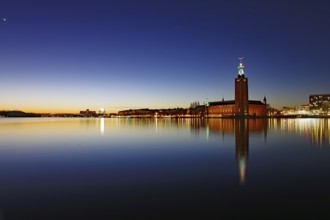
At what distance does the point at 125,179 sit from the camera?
14.5 metres

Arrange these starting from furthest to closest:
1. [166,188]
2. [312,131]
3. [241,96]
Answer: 1. [241,96]
2. [312,131]
3. [166,188]

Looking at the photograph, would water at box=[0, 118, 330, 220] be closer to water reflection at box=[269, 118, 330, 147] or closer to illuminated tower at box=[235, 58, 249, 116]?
water reflection at box=[269, 118, 330, 147]

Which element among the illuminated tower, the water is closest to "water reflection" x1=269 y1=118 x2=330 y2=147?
the water

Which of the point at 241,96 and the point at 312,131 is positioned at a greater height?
the point at 241,96

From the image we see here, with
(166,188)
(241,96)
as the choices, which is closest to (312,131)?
(166,188)

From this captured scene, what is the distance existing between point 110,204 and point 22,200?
11.4ft

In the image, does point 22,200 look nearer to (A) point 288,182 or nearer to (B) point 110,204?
(B) point 110,204

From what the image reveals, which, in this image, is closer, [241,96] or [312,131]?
[312,131]

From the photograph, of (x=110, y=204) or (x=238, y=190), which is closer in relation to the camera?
(x=110, y=204)

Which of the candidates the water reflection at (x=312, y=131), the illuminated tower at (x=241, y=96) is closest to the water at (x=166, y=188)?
the water reflection at (x=312, y=131)

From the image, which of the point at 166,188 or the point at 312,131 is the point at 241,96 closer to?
the point at 312,131

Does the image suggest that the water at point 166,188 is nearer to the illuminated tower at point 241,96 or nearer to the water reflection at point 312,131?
the water reflection at point 312,131

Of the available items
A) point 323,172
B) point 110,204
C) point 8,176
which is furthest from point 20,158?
point 323,172

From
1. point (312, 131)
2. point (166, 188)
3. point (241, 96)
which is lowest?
point (166, 188)
